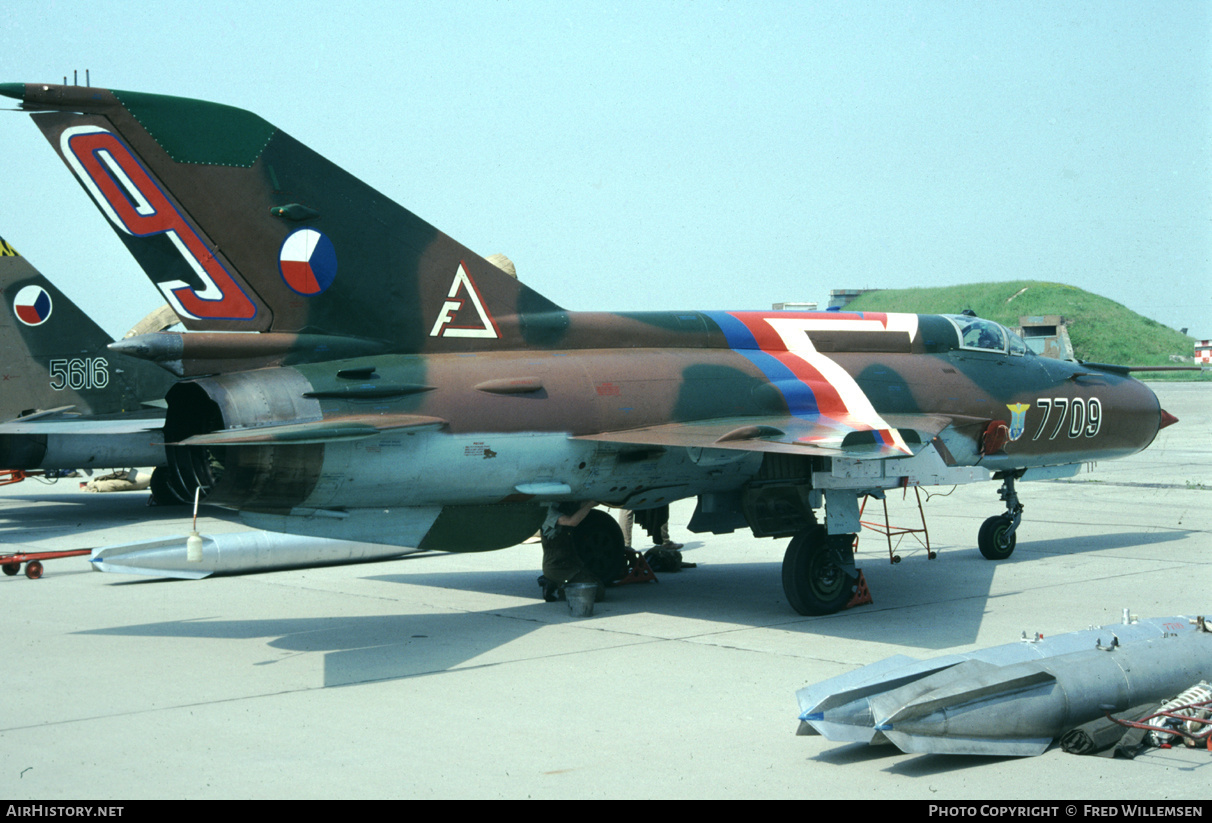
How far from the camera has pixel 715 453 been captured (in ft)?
34.2

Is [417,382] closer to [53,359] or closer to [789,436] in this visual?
[789,436]

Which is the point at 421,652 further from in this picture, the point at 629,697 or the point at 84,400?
the point at 84,400

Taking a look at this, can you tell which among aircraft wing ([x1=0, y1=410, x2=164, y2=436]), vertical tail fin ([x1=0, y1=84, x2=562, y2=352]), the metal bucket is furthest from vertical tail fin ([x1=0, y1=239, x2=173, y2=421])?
the metal bucket

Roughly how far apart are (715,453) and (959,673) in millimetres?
4183

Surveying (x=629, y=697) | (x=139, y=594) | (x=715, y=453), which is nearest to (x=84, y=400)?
(x=139, y=594)

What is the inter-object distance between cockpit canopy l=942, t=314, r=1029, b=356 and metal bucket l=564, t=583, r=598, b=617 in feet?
18.0

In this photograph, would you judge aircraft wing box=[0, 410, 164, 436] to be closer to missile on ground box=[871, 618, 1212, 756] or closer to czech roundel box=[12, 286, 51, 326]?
czech roundel box=[12, 286, 51, 326]

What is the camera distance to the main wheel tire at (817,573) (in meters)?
10.5

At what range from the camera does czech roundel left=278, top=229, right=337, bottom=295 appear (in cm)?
934

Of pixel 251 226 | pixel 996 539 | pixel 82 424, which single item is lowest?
pixel 996 539

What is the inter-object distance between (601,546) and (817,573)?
267 centimetres

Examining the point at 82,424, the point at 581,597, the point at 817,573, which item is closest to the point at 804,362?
the point at 817,573

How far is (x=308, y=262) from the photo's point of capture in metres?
9.42

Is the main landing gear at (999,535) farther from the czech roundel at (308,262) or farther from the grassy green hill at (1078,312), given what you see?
the grassy green hill at (1078,312)
